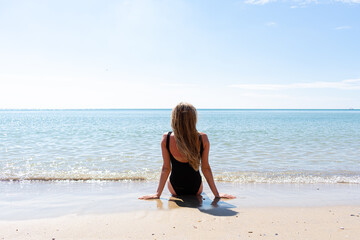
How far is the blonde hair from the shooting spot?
14.2 feet

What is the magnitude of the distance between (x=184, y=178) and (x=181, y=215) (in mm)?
1010

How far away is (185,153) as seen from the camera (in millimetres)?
4445

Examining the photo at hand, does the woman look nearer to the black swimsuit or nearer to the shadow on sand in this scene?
the black swimsuit

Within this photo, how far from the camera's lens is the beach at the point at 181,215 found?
130 inches

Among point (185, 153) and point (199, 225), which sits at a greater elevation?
point (185, 153)

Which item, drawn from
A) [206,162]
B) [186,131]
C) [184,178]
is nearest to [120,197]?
[184,178]

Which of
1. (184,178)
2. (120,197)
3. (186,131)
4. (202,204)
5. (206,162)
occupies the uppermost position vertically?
(186,131)

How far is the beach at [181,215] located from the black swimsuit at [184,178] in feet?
0.57

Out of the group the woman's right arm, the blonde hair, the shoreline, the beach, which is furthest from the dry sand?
the blonde hair

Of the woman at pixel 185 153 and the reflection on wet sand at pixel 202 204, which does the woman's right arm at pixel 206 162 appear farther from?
the reflection on wet sand at pixel 202 204

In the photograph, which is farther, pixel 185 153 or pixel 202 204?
pixel 202 204

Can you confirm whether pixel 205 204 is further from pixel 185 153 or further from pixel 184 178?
pixel 185 153

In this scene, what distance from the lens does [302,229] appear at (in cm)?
341

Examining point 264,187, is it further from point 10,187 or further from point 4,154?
point 4,154
